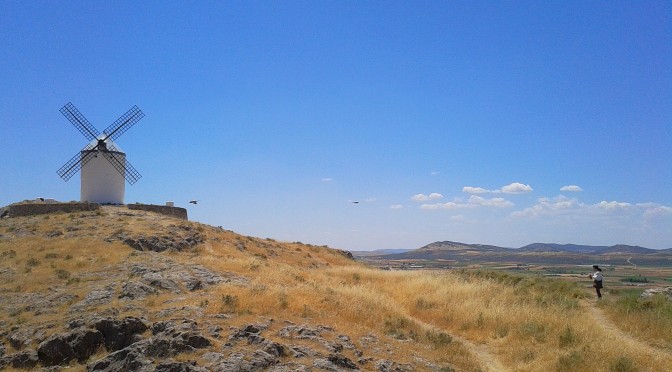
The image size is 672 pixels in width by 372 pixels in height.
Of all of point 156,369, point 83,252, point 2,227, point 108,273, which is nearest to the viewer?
point 156,369

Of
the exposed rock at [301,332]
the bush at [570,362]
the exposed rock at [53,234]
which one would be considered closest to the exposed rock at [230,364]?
the exposed rock at [301,332]

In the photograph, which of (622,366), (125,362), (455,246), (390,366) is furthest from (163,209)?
(455,246)

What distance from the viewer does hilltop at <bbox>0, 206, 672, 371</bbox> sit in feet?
40.0

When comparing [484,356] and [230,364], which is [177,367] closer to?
[230,364]

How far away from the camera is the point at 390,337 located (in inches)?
594

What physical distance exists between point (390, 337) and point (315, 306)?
2.86 m

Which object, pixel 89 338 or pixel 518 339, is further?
pixel 518 339

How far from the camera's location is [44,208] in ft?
112

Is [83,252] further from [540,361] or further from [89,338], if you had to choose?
[540,361]

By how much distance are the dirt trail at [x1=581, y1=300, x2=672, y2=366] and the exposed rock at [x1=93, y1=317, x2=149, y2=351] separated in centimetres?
1373

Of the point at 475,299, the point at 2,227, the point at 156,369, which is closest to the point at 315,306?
the point at 156,369

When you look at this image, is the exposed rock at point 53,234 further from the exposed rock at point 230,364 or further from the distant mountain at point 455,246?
the distant mountain at point 455,246

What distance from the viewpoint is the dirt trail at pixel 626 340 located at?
13714 mm

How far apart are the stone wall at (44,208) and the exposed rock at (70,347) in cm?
2258
